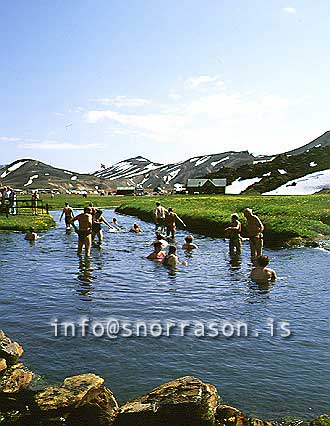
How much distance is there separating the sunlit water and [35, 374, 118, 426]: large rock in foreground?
A: 1.19m

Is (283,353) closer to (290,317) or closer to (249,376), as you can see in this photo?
(249,376)

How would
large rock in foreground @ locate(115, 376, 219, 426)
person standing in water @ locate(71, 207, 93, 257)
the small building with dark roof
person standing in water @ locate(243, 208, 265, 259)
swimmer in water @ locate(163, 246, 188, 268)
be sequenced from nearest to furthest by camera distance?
1. large rock in foreground @ locate(115, 376, 219, 426)
2. swimmer in water @ locate(163, 246, 188, 268)
3. person standing in water @ locate(243, 208, 265, 259)
4. person standing in water @ locate(71, 207, 93, 257)
5. the small building with dark roof

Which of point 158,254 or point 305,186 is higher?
point 305,186

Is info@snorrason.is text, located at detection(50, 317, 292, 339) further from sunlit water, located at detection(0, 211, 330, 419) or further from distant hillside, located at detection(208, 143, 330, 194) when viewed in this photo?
distant hillside, located at detection(208, 143, 330, 194)

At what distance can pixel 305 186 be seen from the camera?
135875 millimetres

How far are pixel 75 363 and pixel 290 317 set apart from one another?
7254mm

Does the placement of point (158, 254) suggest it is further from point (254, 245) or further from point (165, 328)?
point (165, 328)

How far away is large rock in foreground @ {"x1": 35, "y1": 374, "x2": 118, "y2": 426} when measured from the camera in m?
8.99

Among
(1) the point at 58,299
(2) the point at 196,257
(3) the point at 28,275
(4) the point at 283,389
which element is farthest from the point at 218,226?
(4) the point at 283,389

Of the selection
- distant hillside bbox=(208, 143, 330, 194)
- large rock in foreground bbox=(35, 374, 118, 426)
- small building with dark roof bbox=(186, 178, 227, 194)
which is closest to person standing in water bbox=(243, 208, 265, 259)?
large rock in foreground bbox=(35, 374, 118, 426)

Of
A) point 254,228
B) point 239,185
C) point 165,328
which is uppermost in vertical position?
point 239,185

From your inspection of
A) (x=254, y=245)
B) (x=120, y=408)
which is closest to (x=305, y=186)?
(x=254, y=245)

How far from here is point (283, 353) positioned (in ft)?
42.3

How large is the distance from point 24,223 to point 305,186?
340 ft
